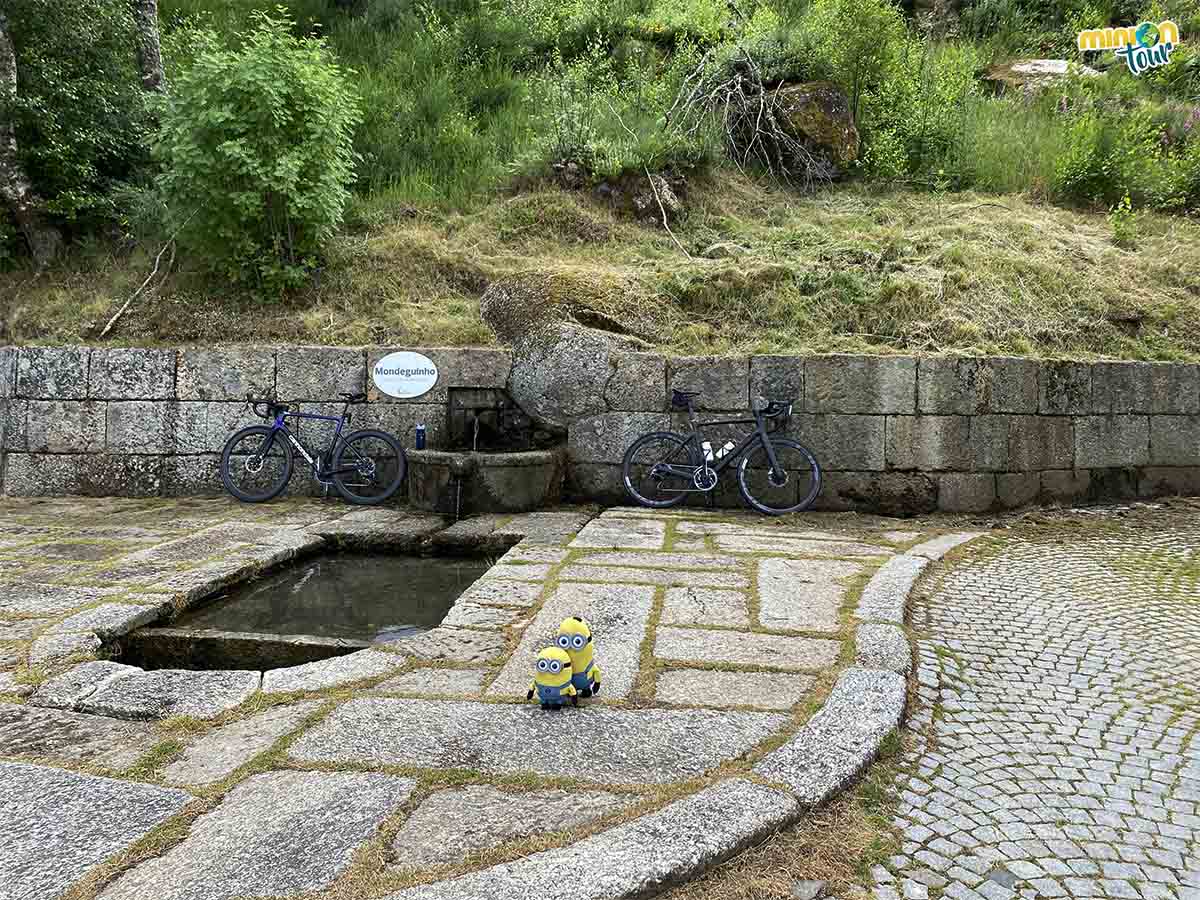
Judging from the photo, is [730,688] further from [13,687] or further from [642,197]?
[642,197]

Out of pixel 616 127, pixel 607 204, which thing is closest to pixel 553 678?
pixel 607 204

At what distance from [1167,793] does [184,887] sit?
266 cm

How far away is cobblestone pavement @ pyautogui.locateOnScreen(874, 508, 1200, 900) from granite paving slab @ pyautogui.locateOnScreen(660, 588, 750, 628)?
816 mm

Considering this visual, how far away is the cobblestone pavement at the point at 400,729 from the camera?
1.92 metres

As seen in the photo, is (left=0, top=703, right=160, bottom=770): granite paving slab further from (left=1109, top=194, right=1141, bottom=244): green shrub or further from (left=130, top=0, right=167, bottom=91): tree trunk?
(left=1109, top=194, right=1141, bottom=244): green shrub

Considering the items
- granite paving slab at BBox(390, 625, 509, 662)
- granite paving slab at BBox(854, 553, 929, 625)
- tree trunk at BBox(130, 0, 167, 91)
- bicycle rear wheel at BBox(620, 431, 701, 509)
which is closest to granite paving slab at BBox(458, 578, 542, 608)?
granite paving slab at BBox(390, 625, 509, 662)

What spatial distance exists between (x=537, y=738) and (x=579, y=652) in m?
0.33

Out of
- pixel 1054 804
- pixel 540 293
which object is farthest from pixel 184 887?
pixel 540 293

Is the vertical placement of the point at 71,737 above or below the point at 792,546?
below

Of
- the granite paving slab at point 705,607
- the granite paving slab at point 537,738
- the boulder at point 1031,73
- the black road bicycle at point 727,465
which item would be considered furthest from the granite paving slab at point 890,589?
the boulder at point 1031,73

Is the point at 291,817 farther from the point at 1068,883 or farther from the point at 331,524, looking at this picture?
the point at 331,524

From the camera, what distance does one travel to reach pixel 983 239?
795cm

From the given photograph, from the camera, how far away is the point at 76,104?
27.6ft

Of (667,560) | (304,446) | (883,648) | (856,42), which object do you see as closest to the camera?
(883,648)
